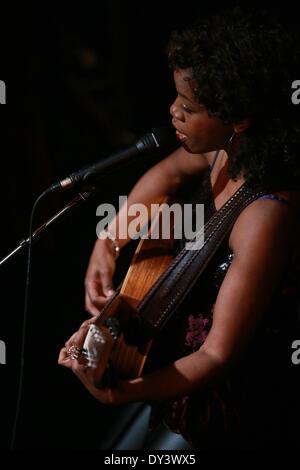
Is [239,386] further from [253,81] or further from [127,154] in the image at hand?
[253,81]

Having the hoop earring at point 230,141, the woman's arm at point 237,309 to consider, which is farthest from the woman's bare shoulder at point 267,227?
the hoop earring at point 230,141

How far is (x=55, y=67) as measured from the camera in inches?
116

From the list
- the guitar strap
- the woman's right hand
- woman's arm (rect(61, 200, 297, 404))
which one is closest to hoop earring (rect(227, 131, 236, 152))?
the guitar strap

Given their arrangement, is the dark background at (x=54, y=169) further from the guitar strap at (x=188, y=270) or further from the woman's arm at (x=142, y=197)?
the guitar strap at (x=188, y=270)

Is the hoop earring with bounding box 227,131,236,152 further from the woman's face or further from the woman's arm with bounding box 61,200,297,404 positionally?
the woman's arm with bounding box 61,200,297,404

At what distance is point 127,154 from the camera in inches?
59.2

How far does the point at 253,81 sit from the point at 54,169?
1.79m

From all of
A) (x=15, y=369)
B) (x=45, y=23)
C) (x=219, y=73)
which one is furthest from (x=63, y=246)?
(x=219, y=73)

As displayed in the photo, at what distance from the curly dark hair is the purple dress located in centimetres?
31

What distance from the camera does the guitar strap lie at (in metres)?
1.57

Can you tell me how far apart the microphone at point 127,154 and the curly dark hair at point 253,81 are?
15 cm

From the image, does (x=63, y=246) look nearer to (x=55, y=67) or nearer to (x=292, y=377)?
(x=55, y=67)

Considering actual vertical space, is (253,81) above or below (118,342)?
above

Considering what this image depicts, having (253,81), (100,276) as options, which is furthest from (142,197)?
(253,81)
